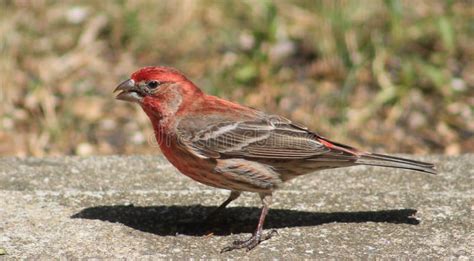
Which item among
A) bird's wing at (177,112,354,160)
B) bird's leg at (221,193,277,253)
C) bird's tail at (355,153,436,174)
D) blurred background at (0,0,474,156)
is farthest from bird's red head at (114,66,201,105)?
blurred background at (0,0,474,156)

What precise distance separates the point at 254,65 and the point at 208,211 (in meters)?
2.90

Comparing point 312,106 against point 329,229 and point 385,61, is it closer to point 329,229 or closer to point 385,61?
point 385,61

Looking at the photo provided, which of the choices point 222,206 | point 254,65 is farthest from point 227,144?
point 254,65

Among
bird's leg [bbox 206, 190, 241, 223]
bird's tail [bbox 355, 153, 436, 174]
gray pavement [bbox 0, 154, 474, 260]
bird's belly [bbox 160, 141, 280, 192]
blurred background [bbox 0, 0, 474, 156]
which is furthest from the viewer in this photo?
blurred background [bbox 0, 0, 474, 156]

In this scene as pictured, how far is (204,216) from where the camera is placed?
513cm

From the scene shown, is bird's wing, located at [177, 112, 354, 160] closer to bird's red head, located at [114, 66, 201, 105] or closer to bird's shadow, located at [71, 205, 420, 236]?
bird's red head, located at [114, 66, 201, 105]

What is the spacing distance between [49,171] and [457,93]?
3.96 meters

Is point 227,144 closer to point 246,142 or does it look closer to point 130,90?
point 246,142

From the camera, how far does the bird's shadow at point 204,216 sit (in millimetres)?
4941

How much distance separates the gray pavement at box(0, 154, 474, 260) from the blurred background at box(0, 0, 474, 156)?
1.42 metres

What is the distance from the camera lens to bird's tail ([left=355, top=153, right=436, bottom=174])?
16.2 feet

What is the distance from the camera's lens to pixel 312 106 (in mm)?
7746

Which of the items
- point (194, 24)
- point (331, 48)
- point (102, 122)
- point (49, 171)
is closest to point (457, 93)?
point (331, 48)

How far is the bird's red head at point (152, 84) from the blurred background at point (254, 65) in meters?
2.26
